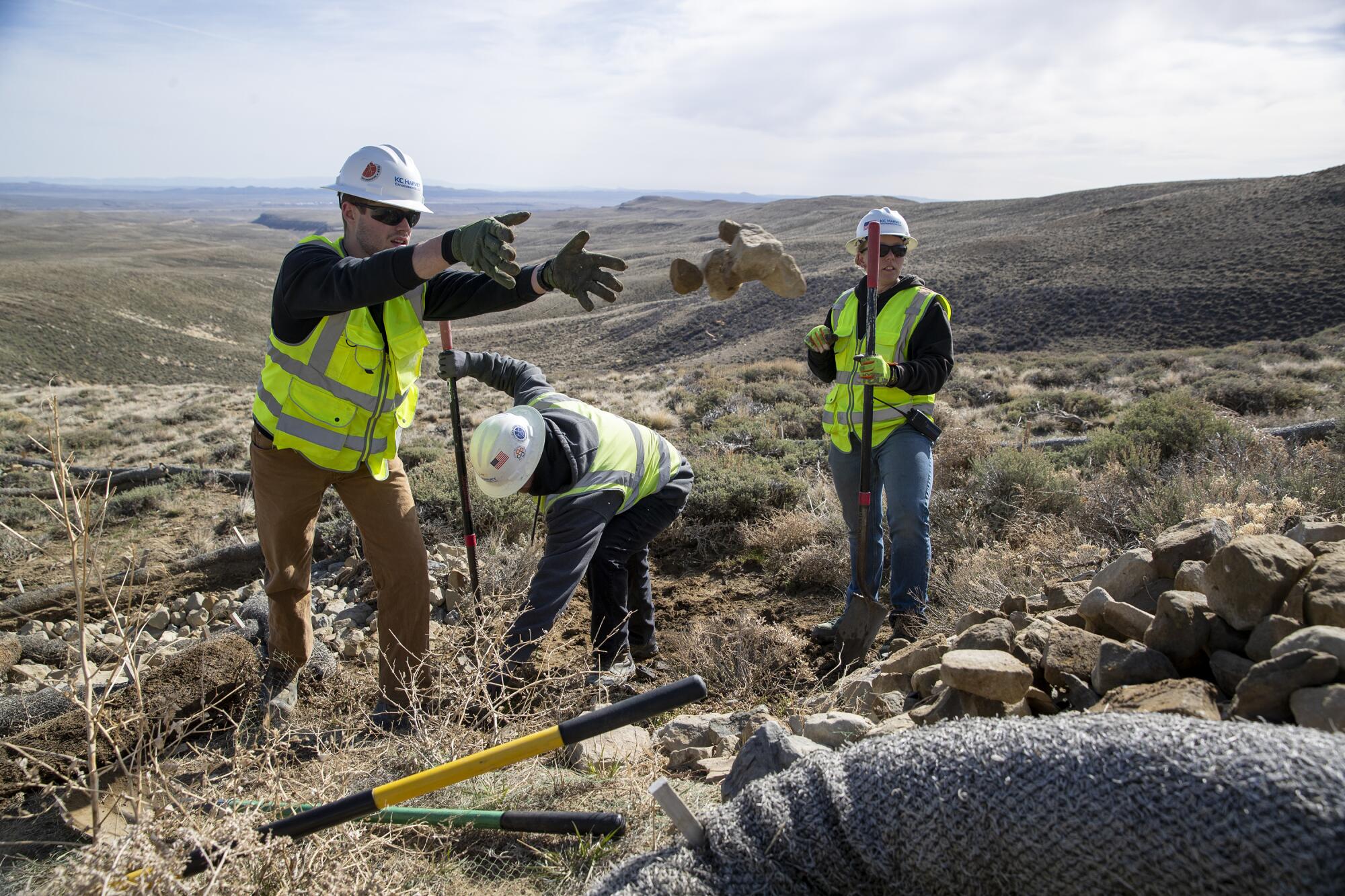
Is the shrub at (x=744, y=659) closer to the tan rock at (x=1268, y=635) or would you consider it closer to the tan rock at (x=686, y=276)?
the tan rock at (x=686, y=276)

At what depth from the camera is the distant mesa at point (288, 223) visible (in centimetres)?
16060

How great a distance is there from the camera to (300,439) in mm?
3422

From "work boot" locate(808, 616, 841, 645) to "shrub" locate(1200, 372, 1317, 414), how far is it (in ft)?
31.2

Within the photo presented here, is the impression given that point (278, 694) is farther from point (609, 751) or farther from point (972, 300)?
point (972, 300)

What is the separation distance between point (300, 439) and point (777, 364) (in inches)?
627

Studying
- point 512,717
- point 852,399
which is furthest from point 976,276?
point 512,717

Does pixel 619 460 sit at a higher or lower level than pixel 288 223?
lower

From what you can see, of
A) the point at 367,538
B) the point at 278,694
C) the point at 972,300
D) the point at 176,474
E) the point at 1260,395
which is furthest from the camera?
the point at 972,300

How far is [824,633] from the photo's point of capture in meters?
4.42

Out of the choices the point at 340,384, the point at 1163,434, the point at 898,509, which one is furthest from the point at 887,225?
the point at 1163,434

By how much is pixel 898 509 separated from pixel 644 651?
5.06ft

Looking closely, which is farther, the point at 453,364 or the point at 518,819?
the point at 453,364

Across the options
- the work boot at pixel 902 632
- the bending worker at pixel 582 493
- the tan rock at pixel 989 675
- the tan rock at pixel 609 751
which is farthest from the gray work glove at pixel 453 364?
the tan rock at pixel 989 675

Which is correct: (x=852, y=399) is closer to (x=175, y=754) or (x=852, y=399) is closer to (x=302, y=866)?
(x=302, y=866)
